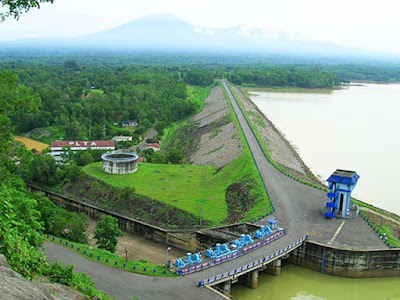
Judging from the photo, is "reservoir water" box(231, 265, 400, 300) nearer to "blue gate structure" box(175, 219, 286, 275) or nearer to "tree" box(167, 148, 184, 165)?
"blue gate structure" box(175, 219, 286, 275)

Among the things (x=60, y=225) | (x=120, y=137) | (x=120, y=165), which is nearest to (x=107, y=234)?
(x=60, y=225)

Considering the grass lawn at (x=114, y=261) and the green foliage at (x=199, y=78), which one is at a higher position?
the green foliage at (x=199, y=78)

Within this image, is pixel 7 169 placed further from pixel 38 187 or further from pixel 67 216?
pixel 38 187

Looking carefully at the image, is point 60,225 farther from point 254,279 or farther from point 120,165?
point 254,279

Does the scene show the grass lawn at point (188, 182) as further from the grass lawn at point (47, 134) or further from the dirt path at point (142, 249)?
the grass lawn at point (47, 134)

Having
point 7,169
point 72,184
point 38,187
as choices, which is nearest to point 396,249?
point 7,169

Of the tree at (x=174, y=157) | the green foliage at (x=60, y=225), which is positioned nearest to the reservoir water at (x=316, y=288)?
the green foliage at (x=60, y=225)
